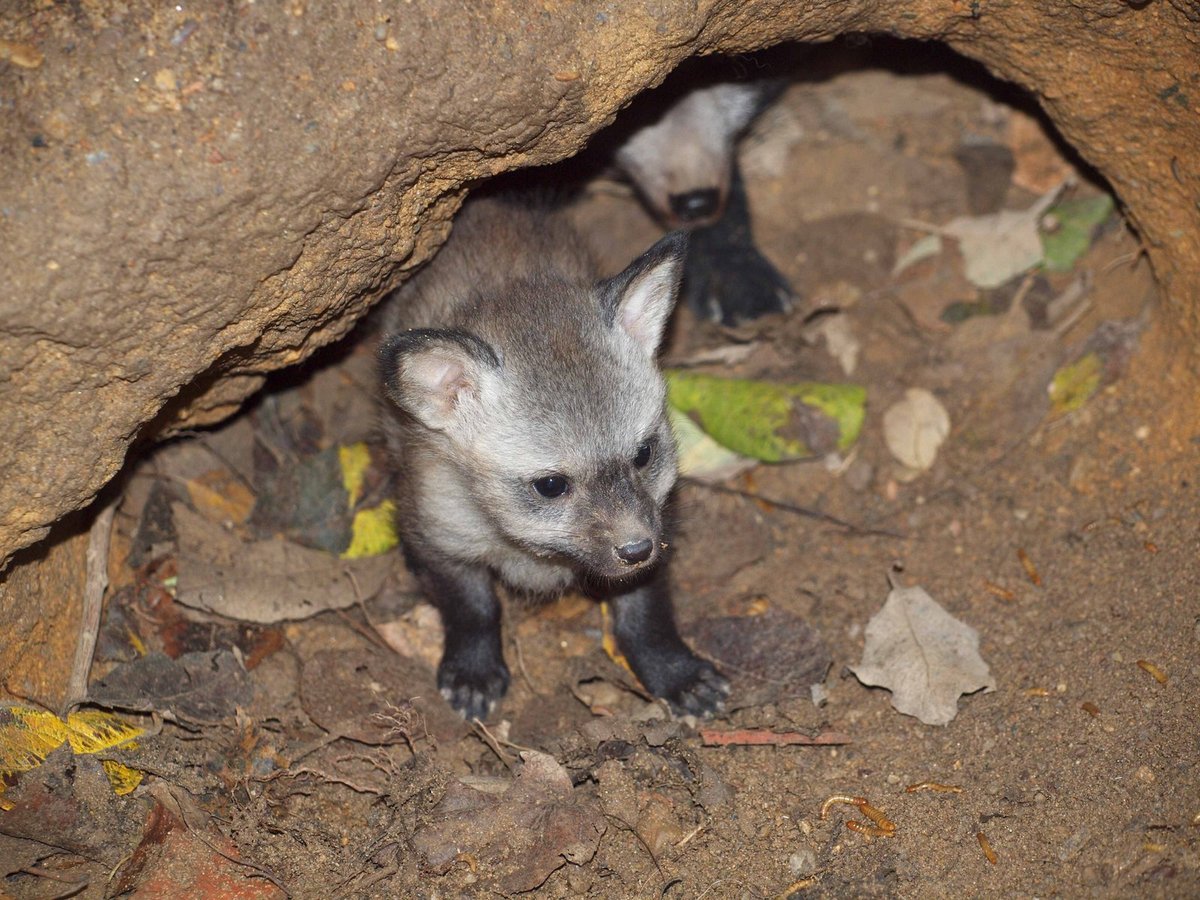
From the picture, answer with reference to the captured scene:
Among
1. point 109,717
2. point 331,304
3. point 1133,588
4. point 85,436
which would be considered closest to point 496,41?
point 331,304

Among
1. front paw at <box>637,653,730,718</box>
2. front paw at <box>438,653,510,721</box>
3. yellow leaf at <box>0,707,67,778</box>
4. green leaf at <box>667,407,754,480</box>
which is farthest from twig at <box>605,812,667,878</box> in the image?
yellow leaf at <box>0,707,67,778</box>

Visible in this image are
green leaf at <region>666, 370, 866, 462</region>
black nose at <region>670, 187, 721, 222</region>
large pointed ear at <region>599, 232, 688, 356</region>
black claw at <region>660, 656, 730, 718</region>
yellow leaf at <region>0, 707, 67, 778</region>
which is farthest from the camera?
black nose at <region>670, 187, 721, 222</region>

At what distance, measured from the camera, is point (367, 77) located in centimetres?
345

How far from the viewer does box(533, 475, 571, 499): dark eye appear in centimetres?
404

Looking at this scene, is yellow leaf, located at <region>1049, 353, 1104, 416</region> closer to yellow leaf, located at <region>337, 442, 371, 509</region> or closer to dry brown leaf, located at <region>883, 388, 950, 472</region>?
dry brown leaf, located at <region>883, 388, 950, 472</region>

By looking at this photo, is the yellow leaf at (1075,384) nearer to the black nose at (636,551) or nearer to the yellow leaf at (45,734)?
the black nose at (636,551)

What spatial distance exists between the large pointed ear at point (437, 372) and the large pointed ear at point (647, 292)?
1.81 ft

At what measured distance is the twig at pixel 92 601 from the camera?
4.13 metres

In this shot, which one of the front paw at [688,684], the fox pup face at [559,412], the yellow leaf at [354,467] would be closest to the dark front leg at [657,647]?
the front paw at [688,684]

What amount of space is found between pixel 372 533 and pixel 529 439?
4.74 ft

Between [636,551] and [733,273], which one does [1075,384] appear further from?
[636,551]

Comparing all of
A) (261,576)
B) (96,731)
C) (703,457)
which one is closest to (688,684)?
(703,457)

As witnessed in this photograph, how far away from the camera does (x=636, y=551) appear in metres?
3.91

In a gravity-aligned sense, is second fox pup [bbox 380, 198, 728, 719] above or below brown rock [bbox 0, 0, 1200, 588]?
below
